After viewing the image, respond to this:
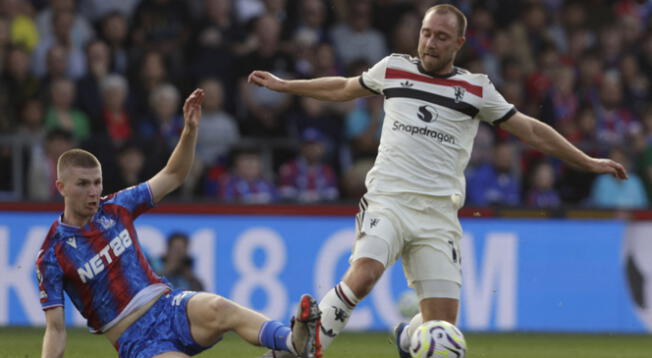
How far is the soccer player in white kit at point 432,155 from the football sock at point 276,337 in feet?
3.13

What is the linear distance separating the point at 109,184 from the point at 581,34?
750 centimetres

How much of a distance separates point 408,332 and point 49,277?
2392 millimetres

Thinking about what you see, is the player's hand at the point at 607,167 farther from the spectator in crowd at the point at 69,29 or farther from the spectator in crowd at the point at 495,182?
the spectator in crowd at the point at 69,29

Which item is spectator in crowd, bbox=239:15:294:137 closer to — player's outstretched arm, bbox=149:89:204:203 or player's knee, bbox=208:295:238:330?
player's outstretched arm, bbox=149:89:204:203

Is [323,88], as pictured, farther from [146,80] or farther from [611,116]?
[611,116]

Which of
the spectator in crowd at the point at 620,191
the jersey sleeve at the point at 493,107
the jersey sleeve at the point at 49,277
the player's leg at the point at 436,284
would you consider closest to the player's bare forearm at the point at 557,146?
the jersey sleeve at the point at 493,107

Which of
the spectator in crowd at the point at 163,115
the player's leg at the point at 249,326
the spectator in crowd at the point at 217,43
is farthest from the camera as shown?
the spectator in crowd at the point at 217,43

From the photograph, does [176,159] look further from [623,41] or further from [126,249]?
[623,41]

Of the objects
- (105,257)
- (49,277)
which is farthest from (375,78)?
(49,277)

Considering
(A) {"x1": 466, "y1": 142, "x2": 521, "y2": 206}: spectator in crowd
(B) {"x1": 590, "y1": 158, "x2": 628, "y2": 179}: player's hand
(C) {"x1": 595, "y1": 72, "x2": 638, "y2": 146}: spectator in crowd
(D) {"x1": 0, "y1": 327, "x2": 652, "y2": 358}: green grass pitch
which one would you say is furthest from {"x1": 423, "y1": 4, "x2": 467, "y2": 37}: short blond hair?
(C) {"x1": 595, "y1": 72, "x2": 638, "y2": 146}: spectator in crowd

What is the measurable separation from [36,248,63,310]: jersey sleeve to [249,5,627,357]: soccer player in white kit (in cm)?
176

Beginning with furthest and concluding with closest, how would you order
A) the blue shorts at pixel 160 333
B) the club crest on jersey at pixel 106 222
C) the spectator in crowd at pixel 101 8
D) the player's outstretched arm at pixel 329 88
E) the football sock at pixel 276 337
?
the spectator in crowd at pixel 101 8, the player's outstretched arm at pixel 329 88, the club crest on jersey at pixel 106 222, the blue shorts at pixel 160 333, the football sock at pixel 276 337

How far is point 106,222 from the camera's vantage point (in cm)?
725

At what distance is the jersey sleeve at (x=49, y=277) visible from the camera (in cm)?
694
